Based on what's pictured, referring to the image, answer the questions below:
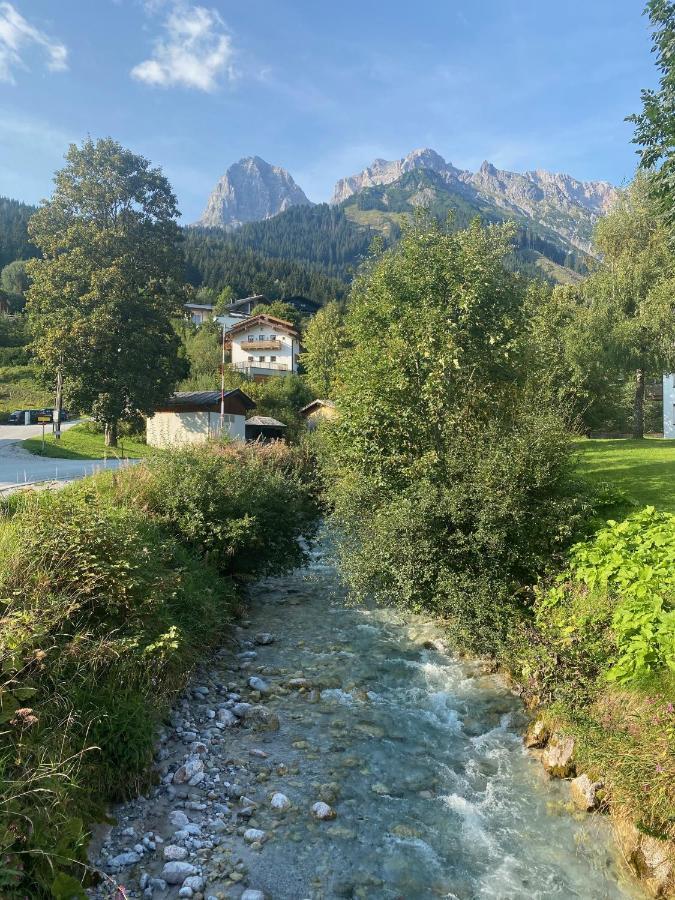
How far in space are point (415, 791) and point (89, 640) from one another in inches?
186

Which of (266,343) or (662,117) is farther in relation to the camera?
(266,343)

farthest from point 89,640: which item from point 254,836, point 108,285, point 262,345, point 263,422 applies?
point 262,345

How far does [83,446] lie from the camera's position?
35438 mm

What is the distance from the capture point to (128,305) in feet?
103

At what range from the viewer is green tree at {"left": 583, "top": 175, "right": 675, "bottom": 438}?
30219mm

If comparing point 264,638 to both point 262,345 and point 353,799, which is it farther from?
point 262,345

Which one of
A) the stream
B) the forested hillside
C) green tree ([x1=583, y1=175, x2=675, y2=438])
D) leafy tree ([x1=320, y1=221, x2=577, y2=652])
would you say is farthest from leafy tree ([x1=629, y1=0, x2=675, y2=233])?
the forested hillside

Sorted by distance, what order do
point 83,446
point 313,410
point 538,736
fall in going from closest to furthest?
point 538,736 < point 83,446 < point 313,410

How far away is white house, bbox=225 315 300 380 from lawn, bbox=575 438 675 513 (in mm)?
57645

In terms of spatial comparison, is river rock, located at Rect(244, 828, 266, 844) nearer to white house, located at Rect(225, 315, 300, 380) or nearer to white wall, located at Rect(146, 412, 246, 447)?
white wall, located at Rect(146, 412, 246, 447)

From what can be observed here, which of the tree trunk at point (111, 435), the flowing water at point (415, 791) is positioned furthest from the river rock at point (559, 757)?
the tree trunk at point (111, 435)

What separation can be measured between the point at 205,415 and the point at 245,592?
26466 millimetres

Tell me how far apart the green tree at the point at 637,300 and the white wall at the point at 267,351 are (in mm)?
52014

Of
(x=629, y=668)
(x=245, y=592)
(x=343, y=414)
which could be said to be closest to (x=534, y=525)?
(x=629, y=668)
